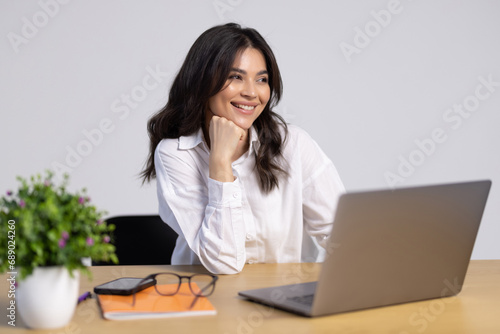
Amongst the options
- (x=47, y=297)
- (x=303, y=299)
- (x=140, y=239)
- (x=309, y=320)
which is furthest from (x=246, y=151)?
(x=47, y=297)

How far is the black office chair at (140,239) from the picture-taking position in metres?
2.10

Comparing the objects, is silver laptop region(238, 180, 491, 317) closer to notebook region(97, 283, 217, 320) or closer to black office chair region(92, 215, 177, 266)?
notebook region(97, 283, 217, 320)

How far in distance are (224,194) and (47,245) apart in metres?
0.85

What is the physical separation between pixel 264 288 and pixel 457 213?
1.51 feet

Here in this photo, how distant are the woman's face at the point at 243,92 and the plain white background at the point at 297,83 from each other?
1.38 m

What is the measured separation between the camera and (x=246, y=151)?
2205 millimetres

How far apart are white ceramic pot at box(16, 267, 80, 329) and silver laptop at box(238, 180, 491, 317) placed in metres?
0.40

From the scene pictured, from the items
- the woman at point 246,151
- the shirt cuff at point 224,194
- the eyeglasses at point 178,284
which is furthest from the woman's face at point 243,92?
the eyeglasses at point 178,284

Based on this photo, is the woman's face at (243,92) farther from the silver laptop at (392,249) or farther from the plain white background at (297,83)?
the plain white background at (297,83)

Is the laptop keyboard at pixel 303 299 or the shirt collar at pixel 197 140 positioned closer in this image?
the laptop keyboard at pixel 303 299

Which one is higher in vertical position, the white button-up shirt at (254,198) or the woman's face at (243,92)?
the woman's face at (243,92)

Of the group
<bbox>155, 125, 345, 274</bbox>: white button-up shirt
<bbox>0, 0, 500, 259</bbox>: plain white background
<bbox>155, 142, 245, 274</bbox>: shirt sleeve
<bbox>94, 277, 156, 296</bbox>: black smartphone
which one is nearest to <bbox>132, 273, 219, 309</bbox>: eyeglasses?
<bbox>94, 277, 156, 296</bbox>: black smartphone

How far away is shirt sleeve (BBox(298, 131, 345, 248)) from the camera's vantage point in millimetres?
2145

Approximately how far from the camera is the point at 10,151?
3.38 metres
